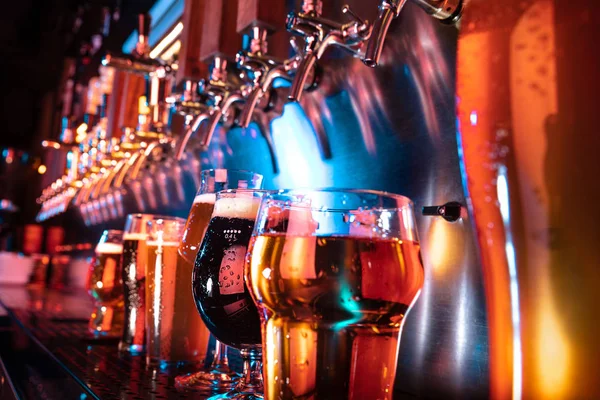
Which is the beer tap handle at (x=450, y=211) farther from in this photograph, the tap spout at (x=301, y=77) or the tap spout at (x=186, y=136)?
the tap spout at (x=186, y=136)

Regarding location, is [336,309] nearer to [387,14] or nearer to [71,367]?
[387,14]

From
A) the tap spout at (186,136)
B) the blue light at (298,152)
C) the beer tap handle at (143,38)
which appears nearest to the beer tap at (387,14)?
the blue light at (298,152)

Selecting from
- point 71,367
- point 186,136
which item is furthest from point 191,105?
point 71,367

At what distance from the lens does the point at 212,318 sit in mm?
867

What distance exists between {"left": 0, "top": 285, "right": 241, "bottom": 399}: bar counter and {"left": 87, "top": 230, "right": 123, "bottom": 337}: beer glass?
50mm

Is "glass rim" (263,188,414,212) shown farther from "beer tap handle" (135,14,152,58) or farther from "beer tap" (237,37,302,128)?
"beer tap handle" (135,14,152,58)

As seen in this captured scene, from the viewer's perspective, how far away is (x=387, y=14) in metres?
0.89

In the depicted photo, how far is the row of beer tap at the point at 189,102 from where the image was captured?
43.8 inches

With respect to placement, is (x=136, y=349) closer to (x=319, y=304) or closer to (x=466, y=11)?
(x=319, y=304)

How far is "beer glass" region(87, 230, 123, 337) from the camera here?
4.99ft

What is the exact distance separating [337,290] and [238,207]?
0.37 m

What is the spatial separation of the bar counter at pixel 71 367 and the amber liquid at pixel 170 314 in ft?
0.11

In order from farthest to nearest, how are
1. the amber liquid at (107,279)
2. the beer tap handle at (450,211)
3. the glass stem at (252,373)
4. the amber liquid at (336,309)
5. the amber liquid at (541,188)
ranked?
the amber liquid at (107,279), the beer tap handle at (450,211), the glass stem at (252,373), the amber liquid at (336,309), the amber liquid at (541,188)

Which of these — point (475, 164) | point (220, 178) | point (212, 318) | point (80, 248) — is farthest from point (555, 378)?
point (80, 248)
